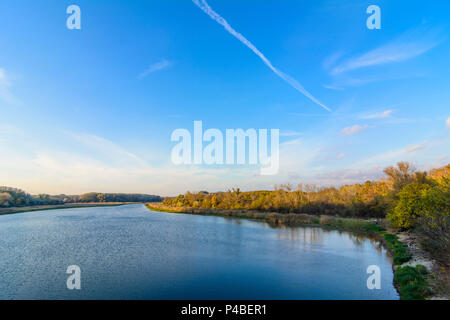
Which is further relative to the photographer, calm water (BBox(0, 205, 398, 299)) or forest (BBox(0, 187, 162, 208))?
forest (BBox(0, 187, 162, 208))

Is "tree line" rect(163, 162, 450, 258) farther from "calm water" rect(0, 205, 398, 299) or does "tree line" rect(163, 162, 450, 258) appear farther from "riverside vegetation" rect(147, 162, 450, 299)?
"calm water" rect(0, 205, 398, 299)

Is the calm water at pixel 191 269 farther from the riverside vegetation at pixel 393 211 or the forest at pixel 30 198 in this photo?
the forest at pixel 30 198

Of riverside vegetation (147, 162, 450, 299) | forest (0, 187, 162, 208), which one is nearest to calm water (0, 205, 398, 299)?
riverside vegetation (147, 162, 450, 299)

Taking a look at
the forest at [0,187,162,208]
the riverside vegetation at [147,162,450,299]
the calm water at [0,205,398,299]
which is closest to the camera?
the calm water at [0,205,398,299]

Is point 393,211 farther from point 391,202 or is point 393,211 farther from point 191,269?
point 191,269

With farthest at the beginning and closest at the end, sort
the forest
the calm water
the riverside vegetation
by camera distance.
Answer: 1. the forest
2. the riverside vegetation
3. the calm water

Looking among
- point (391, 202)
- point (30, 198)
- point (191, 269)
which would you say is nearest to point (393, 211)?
point (391, 202)

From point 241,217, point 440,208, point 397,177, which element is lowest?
point 241,217

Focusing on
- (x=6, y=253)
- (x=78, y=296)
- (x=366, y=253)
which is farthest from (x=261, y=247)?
(x=6, y=253)
